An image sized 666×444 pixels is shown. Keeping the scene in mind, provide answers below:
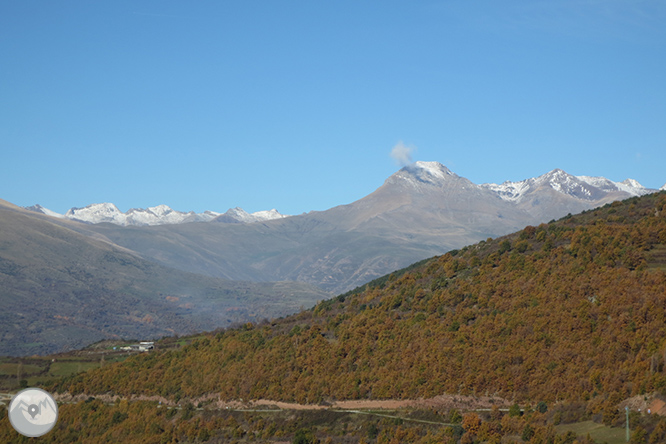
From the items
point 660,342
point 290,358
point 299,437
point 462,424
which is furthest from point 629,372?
point 290,358

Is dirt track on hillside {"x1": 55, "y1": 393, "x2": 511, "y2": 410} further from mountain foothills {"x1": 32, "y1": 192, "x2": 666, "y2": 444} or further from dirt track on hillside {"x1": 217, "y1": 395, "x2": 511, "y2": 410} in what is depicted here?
mountain foothills {"x1": 32, "y1": 192, "x2": 666, "y2": 444}

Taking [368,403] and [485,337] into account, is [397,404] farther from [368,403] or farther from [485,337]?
[485,337]

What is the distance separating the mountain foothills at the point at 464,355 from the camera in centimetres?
6531

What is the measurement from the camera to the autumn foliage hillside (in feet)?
228

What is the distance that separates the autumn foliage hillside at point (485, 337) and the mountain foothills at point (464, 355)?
21 cm

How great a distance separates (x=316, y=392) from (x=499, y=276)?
29.3 m

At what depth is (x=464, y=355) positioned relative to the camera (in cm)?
8081

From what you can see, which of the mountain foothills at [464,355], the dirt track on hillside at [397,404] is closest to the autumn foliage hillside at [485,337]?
the mountain foothills at [464,355]

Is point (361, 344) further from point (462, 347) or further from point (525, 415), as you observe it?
point (525, 415)

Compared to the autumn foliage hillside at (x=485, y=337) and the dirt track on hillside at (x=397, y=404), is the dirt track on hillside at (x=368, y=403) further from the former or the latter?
the autumn foliage hillside at (x=485, y=337)

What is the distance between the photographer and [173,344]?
15812cm

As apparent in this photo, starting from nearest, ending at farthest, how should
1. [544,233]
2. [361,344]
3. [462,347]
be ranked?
[462,347] → [361,344] → [544,233]

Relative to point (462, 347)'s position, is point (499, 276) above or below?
above

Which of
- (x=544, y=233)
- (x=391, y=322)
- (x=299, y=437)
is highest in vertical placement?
(x=544, y=233)
